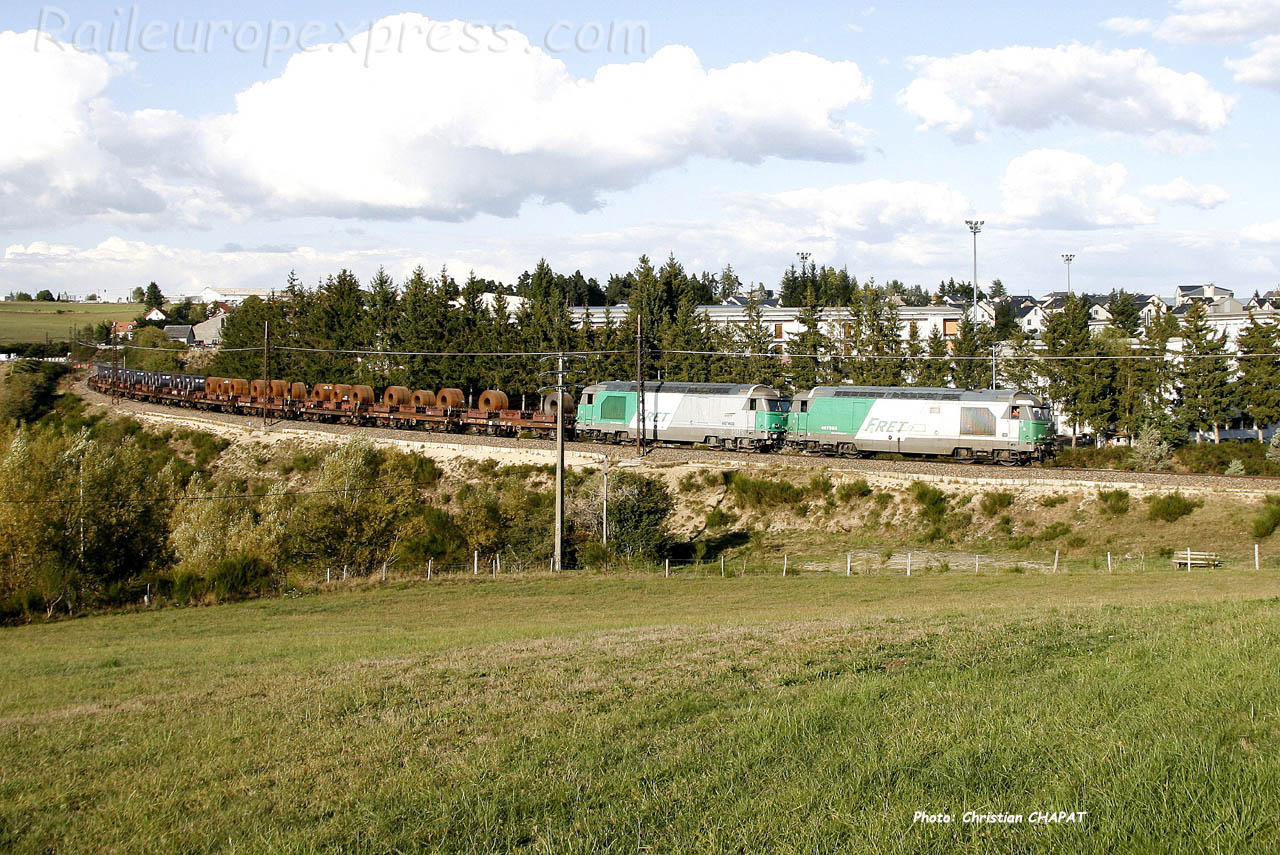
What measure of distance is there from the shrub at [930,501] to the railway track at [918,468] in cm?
76

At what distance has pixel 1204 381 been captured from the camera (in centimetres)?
6188

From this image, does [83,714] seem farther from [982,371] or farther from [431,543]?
[982,371]

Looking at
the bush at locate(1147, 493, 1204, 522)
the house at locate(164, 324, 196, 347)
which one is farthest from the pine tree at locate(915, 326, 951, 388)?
the house at locate(164, 324, 196, 347)

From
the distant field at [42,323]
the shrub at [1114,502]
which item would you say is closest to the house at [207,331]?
the distant field at [42,323]

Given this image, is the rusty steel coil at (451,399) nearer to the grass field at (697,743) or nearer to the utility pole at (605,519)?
the utility pole at (605,519)

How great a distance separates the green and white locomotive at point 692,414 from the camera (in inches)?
2170

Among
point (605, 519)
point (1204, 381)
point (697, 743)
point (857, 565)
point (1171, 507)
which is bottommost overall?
point (857, 565)

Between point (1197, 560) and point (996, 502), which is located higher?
point (996, 502)

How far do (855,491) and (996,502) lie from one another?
22.8ft

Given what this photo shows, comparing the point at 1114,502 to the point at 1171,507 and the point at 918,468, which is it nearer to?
the point at 1171,507

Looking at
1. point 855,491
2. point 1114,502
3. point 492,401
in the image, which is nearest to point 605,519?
point 855,491

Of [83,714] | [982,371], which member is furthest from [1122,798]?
[982,371]

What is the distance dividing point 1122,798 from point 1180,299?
14131 cm

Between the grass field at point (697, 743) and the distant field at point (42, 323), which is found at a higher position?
the distant field at point (42, 323)
